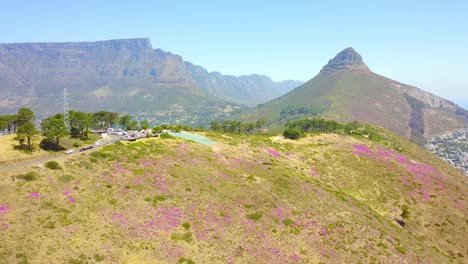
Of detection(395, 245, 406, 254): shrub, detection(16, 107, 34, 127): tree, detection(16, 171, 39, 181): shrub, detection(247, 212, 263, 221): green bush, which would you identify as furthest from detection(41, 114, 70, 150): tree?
detection(395, 245, 406, 254): shrub

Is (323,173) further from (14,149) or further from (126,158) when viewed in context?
(14,149)

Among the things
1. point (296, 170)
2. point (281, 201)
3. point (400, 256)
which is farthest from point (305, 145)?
point (400, 256)

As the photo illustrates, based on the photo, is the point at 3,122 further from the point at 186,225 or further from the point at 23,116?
the point at 186,225

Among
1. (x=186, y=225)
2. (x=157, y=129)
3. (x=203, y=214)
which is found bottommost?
(x=186, y=225)

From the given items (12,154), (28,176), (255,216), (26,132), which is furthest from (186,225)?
(26,132)

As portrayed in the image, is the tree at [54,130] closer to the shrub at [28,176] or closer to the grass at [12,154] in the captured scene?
the grass at [12,154]

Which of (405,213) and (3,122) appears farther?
(3,122)

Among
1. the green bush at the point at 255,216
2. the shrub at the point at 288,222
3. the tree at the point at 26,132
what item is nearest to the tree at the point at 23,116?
the tree at the point at 26,132

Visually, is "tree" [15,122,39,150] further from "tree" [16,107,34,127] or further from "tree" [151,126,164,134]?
"tree" [151,126,164,134]
